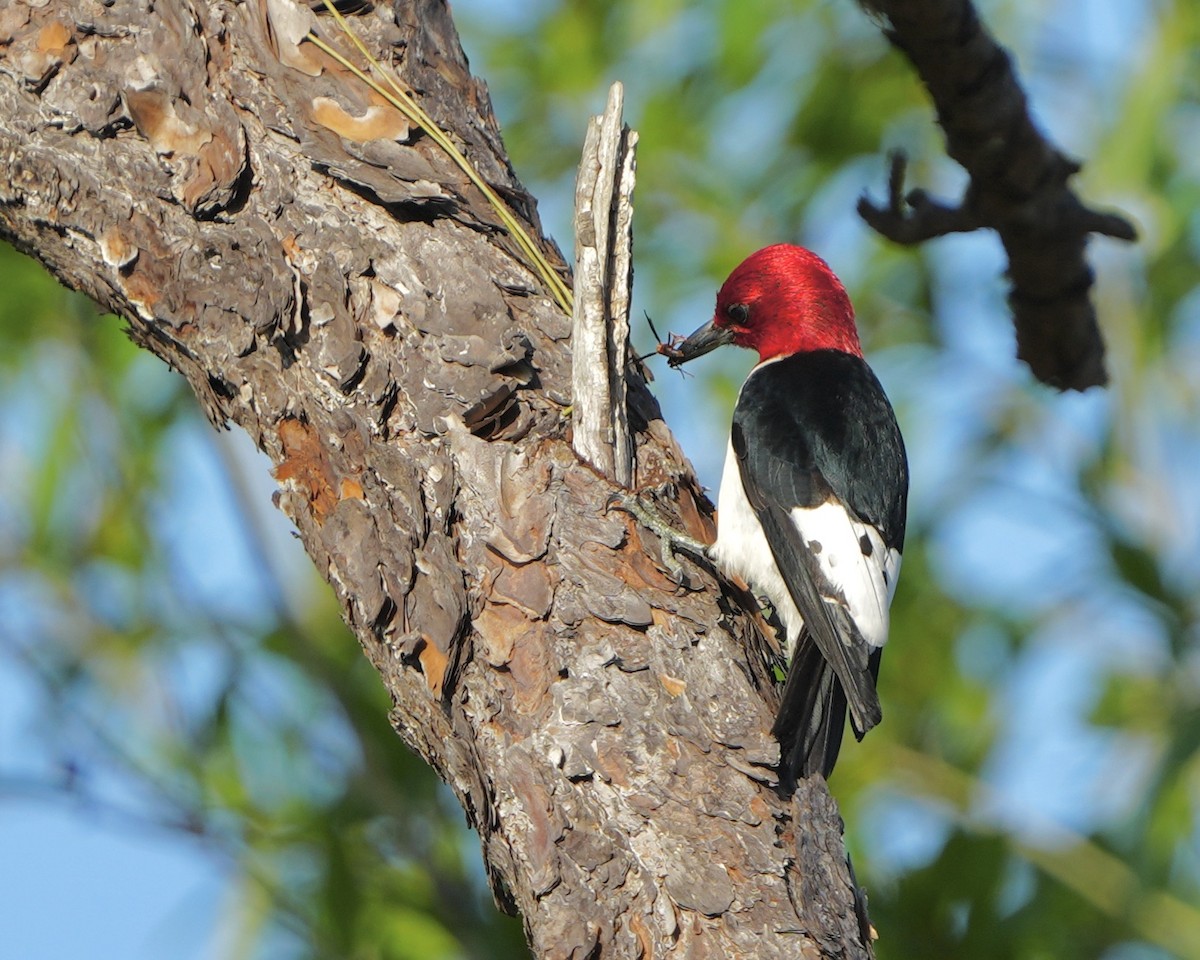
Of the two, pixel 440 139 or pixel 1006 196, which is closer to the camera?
pixel 1006 196

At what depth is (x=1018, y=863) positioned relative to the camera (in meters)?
3.34

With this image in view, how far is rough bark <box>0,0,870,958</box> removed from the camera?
2.01 metres

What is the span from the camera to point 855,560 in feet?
9.84

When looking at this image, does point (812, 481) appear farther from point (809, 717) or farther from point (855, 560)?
point (809, 717)

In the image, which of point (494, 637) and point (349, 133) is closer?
point (494, 637)

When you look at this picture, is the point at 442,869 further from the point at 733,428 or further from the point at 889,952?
the point at 733,428

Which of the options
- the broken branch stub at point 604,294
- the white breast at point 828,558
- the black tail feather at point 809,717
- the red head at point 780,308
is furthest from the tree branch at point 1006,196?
the red head at point 780,308

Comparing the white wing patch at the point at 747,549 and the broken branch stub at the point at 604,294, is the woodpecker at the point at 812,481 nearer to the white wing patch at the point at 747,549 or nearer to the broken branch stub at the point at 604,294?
the white wing patch at the point at 747,549

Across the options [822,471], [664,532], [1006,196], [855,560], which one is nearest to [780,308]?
[822,471]

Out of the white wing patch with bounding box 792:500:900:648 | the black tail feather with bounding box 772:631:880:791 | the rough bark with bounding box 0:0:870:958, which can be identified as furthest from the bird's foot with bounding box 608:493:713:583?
the white wing patch with bounding box 792:500:900:648

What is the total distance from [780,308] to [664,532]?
1.38m

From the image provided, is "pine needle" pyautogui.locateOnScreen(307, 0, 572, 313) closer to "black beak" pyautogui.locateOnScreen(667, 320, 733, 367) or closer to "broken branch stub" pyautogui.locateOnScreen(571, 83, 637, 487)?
"broken branch stub" pyautogui.locateOnScreen(571, 83, 637, 487)

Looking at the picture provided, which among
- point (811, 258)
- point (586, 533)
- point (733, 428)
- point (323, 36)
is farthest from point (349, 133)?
point (811, 258)

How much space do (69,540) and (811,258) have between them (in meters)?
2.33
